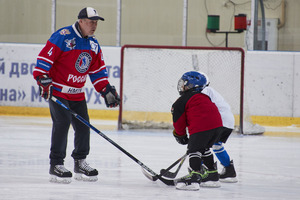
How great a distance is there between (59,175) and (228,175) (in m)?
1.09

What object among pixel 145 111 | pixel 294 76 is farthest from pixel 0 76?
pixel 294 76

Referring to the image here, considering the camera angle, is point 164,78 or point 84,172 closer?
point 84,172

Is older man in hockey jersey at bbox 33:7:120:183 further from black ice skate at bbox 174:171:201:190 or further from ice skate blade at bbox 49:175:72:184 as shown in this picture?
black ice skate at bbox 174:171:201:190

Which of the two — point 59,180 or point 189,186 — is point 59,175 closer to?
point 59,180

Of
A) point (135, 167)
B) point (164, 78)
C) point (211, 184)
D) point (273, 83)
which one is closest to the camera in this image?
point (211, 184)

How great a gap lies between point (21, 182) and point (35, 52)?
15.5 ft

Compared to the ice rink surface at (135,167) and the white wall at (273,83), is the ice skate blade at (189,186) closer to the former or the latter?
the ice rink surface at (135,167)

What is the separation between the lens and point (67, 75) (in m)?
3.91

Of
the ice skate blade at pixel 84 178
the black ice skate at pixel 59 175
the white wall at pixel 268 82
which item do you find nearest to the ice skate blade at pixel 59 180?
the black ice skate at pixel 59 175

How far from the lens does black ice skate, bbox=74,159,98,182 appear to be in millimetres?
4008

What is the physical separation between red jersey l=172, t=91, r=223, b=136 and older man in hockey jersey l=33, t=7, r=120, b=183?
665 millimetres

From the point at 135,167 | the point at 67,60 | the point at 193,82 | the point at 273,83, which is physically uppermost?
the point at 67,60

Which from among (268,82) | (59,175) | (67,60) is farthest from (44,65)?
(268,82)

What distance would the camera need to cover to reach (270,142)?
249 inches
